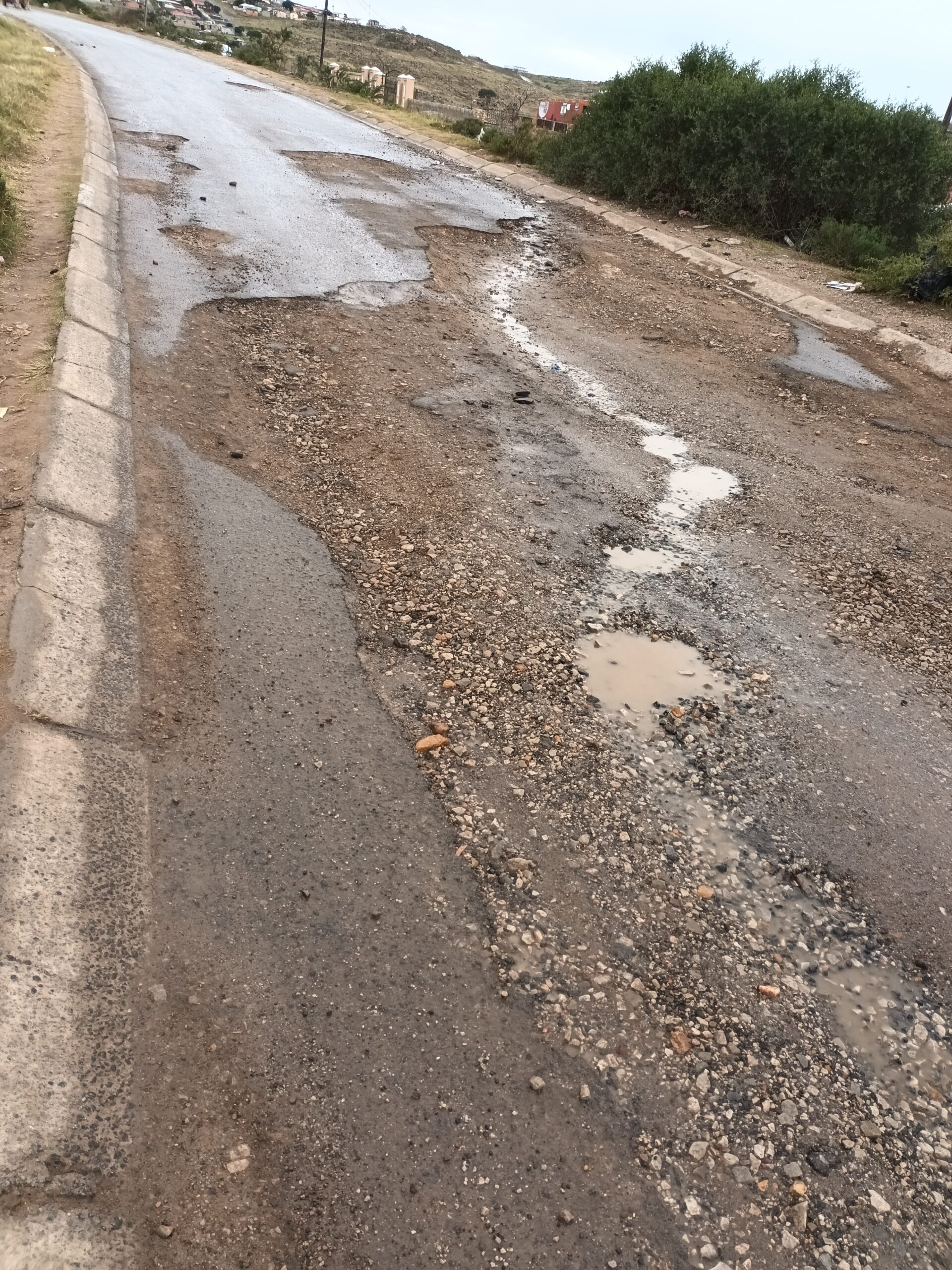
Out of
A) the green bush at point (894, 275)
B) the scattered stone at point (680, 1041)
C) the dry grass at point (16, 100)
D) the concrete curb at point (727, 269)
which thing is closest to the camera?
the scattered stone at point (680, 1041)

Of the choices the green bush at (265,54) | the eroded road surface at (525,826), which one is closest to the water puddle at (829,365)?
the eroded road surface at (525,826)

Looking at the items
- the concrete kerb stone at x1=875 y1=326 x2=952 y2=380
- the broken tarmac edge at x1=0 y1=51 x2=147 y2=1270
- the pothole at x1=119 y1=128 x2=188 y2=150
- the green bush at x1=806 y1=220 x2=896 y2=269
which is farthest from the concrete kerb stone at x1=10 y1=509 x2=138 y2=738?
the green bush at x1=806 y1=220 x2=896 y2=269

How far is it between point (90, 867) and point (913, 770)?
3.07m

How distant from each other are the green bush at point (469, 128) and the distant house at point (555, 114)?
142 centimetres

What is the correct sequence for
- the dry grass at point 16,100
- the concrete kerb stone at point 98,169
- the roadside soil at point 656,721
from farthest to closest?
the concrete kerb stone at point 98,169, the dry grass at point 16,100, the roadside soil at point 656,721

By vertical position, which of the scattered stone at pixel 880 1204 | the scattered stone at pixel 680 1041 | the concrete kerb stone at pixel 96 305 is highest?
the concrete kerb stone at pixel 96 305

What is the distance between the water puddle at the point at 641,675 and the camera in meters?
3.57

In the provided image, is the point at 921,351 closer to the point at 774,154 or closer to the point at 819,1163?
the point at 774,154

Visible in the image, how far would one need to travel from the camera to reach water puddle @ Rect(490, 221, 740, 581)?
4.59 meters

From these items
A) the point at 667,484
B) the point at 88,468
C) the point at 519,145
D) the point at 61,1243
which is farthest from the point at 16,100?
the point at 61,1243

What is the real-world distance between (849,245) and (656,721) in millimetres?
11059

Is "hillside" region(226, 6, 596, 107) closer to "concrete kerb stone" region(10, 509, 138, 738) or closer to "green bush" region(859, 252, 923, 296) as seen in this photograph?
"green bush" region(859, 252, 923, 296)

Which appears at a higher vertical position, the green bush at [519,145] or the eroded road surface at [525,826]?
the green bush at [519,145]

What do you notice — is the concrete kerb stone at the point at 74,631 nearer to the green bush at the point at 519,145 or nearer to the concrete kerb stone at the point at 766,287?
the concrete kerb stone at the point at 766,287
